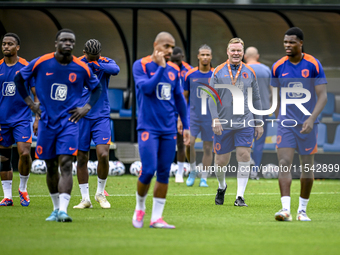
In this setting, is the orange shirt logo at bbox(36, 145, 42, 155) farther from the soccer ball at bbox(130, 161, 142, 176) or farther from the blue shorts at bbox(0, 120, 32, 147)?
the soccer ball at bbox(130, 161, 142, 176)

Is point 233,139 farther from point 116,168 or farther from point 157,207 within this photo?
point 116,168

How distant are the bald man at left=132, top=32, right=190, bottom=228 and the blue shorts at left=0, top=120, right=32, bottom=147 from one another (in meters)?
2.98

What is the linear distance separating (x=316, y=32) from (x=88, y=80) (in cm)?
1189

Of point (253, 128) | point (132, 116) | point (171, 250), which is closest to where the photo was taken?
point (171, 250)

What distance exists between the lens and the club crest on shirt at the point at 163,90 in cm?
664

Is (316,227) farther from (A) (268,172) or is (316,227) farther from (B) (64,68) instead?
(A) (268,172)

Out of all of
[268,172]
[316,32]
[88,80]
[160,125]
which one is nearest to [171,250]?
[160,125]

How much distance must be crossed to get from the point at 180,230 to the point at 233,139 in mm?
3119

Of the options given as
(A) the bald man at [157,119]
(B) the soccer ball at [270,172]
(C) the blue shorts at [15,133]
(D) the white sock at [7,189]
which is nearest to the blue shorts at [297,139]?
(A) the bald man at [157,119]

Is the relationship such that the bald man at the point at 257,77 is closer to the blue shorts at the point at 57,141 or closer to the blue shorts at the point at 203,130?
the blue shorts at the point at 203,130

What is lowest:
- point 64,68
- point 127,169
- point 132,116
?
point 127,169

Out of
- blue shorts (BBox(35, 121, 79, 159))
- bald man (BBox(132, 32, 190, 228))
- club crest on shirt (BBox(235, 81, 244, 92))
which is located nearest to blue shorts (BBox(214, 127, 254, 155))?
club crest on shirt (BBox(235, 81, 244, 92))

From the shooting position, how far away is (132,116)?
15.7 metres

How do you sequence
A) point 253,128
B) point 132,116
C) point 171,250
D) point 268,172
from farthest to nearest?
point 132,116 → point 268,172 → point 253,128 → point 171,250
